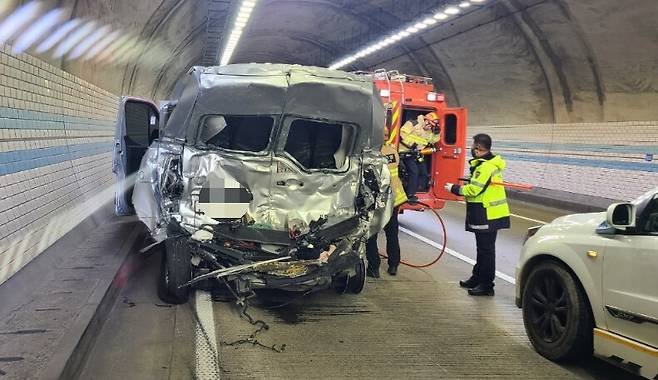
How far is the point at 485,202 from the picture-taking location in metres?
6.14

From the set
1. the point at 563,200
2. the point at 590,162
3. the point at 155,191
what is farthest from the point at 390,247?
the point at 590,162

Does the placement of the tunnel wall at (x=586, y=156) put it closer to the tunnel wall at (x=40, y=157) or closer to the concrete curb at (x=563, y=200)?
the concrete curb at (x=563, y=200)

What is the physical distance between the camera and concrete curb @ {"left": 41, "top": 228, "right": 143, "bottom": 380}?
11.7ft

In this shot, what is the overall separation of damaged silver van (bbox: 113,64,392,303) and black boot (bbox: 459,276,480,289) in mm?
1487

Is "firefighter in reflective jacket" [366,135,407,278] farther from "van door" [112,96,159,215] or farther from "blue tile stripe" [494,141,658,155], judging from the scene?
"blue tile stripe" [494,141,658,155]

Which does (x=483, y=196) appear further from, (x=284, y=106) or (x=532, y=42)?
(x=532, y=42)

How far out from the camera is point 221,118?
5.47 meters

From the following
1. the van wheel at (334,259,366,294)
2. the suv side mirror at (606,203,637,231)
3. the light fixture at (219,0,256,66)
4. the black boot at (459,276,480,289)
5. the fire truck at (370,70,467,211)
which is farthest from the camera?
the light fixture at (219,0,256,66)

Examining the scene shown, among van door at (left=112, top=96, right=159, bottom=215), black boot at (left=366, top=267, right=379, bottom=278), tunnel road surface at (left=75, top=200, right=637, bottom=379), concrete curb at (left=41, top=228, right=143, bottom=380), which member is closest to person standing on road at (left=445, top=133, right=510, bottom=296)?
tunnel road surface at (left=75, top=200, right=637, bottom=379)

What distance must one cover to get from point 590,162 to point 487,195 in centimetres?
1024

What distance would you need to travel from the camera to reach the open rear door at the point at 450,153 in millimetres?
9812

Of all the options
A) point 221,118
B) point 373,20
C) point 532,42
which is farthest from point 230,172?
point 373,20

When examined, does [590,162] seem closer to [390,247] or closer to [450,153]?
[450,153]

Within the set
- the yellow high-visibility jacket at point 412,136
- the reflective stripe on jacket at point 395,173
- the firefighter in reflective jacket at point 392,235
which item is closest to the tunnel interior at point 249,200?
the firefighter in reflective jacket at point 392,235
